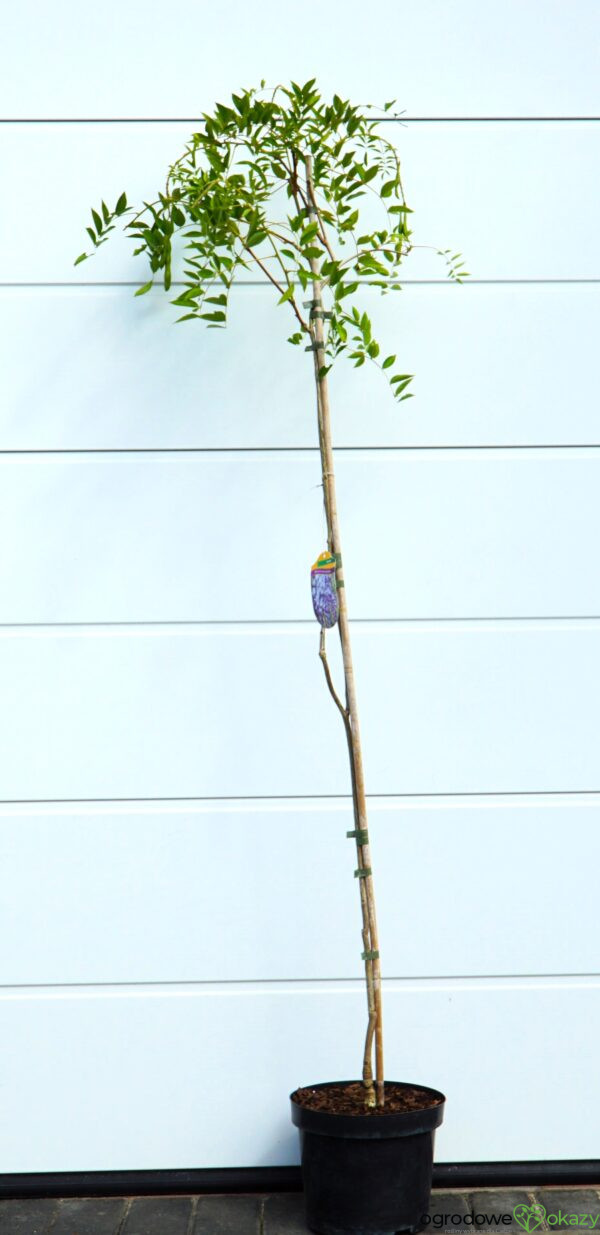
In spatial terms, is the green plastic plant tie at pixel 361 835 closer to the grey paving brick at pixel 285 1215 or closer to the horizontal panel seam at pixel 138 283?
the grey paving brick at pixel 285 1215

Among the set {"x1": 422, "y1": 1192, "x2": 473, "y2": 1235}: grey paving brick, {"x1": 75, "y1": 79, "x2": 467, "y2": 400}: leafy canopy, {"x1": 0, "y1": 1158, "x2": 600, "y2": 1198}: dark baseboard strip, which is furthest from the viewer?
{"x1": 0, "y1": 1158, "x2": 600, "y2": 1198}: dark baseboard strip

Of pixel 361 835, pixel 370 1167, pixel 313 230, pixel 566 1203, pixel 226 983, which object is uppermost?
pixel 313 230

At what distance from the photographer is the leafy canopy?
201 cm

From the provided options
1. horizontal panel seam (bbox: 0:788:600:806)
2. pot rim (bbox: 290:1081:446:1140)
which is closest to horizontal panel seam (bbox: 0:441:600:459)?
horizontal panel seam (bbox: 0:788:600:806)

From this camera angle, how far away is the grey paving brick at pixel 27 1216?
2.20 m

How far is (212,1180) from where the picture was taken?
2.34m

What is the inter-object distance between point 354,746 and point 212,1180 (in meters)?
0.96

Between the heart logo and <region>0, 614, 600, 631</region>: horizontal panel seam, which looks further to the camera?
<region>0, 614, 600, 631</region>: horizontal panel seam

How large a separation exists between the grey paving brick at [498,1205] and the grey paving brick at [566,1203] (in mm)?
36

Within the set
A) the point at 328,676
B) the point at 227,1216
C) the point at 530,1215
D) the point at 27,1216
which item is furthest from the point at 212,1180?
the point at 328,676

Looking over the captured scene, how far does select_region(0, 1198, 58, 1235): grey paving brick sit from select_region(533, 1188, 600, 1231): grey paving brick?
0.95 m

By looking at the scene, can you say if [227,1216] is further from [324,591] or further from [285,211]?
[285,211]

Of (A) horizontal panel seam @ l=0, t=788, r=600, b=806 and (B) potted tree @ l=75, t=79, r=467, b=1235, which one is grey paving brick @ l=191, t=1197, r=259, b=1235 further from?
(A) horizontal panel seam @ l=0, t=788, r=600, b=806

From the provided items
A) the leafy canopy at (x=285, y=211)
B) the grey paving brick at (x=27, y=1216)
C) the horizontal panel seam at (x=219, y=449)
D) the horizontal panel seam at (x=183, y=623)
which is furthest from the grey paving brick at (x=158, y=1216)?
the leafy canopy at (x=285, y=211)
